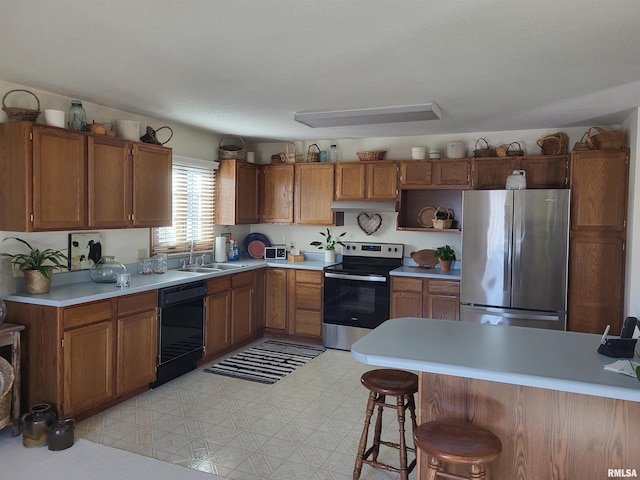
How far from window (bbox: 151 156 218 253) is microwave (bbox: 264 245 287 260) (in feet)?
2.26

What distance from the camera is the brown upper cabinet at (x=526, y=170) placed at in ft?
15.5

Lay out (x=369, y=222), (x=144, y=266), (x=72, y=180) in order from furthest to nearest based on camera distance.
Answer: (x=369, y=222), (x=144, y=266), (x=72, y=180)

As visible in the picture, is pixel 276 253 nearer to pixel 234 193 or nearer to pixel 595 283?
pixel 234 193

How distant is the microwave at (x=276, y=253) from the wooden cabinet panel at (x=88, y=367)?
8.52ft

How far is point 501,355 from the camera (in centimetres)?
218

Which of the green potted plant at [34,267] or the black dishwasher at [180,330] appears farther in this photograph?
the black dishwasher at [180,330]

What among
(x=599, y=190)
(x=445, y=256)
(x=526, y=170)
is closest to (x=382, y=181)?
(x=445, y=256)

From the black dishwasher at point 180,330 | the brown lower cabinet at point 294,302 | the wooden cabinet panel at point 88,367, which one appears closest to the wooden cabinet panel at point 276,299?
the brown lower cabinet at point 294,302

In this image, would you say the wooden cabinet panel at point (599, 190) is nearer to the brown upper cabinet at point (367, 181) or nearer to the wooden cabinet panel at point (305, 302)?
the brown upper cabinet at point (367, 181)

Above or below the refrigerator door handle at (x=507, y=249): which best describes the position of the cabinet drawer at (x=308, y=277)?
below

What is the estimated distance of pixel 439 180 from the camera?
5.14 metres

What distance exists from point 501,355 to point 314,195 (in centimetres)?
382

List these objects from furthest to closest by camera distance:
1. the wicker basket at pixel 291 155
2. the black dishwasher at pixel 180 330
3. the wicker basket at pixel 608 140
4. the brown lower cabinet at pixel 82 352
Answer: the wicker basket at pixel 291 155 → the wicker basket at pixel 608 140 → the black dishwasher at pixel 180 330 → the brown lower cabinet at pixel 82 352

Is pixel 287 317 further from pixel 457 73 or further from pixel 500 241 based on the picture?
pixel 457 73
